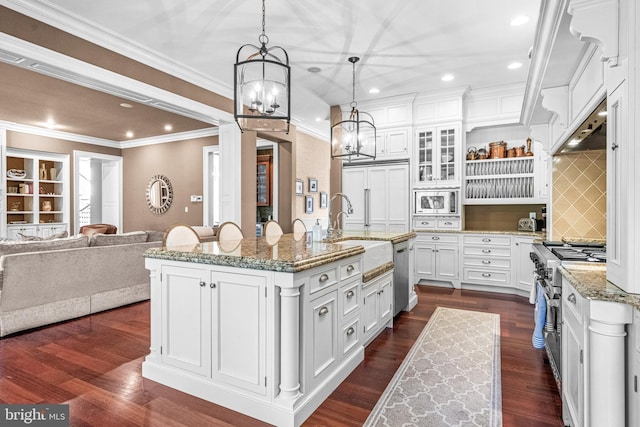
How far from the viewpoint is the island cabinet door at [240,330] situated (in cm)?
197

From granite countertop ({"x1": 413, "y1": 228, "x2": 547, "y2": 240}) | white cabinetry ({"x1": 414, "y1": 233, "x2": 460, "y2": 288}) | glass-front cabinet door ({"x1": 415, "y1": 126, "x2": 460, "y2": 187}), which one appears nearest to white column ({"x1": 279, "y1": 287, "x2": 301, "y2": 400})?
white cabinetry ({"x1": 414, "y1": 233, "x2": 460, "y2": 288})

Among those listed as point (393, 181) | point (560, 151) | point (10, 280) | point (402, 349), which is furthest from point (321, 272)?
point (393, 181)

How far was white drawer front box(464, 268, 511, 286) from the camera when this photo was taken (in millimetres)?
4961

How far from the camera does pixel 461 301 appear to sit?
14.9 feet

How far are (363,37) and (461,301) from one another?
335 cm

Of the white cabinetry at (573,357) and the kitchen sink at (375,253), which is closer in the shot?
the white cabinetry at (573,357)

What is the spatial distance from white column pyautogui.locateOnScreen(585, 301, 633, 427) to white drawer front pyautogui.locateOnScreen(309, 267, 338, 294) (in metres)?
1.27

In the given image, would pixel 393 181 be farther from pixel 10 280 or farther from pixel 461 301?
pixel 10 280

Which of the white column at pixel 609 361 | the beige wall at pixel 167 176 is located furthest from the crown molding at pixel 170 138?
the white column at pixel 609 361

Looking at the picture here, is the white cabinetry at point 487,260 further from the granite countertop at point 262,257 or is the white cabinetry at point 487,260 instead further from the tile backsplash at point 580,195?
the granite countertop at point 262,257

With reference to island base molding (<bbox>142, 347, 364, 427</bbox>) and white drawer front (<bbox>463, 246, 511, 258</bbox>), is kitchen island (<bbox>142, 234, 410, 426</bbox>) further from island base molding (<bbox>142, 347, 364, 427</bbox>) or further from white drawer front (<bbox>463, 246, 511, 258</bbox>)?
white drawer front (<bbox>463, 246, 511, 258</bbox>)

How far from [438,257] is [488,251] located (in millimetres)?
693

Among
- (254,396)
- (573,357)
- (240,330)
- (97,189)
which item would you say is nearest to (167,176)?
(97,189)

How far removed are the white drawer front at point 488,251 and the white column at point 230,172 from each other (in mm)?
3446
